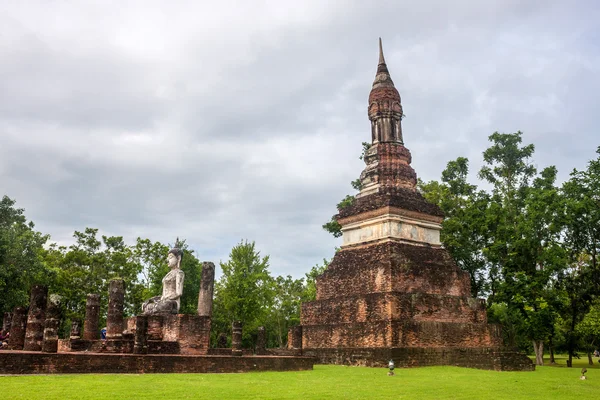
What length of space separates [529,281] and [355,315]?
11.0 m

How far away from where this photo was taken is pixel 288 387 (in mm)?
11586

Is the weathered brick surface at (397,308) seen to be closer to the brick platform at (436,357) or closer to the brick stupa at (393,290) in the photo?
the brick stupa at (393,290)

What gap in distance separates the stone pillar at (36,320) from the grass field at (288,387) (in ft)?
12.9

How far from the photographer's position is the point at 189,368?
586 inches

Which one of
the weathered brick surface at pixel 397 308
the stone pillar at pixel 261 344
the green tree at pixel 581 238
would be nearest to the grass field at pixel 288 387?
the weathered brick surface at pixel 397 308

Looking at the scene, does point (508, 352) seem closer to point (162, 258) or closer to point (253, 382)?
point (253, 382)

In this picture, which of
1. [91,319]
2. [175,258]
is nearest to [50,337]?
[175,258]

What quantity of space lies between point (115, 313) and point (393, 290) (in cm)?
1004

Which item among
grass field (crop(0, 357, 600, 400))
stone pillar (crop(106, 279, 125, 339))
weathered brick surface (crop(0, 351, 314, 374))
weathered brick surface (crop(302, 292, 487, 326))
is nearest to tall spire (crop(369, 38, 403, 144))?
weathered brick surface (crop(302, 292, 487, 326))

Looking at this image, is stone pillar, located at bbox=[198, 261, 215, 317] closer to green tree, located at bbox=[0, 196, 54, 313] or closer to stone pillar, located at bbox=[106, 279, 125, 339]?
stone pillar, located at bbox=[106, 279, 125, 339]

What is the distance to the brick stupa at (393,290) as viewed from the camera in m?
19.6

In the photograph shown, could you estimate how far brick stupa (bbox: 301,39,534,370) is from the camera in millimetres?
19609

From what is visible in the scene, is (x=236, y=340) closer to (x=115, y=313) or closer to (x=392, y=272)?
(x=115, y=313)

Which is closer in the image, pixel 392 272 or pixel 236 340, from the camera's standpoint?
pixel 236 340
